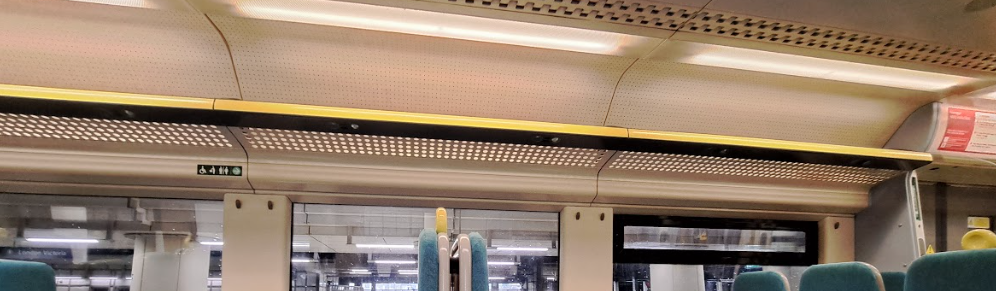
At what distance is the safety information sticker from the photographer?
11.9 ft

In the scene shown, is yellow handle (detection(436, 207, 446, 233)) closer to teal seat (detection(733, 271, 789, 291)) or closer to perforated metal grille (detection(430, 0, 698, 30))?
perforated metal grille (detection(430, 0, 698, 30))

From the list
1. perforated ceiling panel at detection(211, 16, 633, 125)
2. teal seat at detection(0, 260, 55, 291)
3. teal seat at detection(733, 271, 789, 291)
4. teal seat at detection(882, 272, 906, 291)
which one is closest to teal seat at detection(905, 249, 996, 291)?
teal seat at detection(733, 271, 789, 291)

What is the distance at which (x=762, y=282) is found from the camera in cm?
347

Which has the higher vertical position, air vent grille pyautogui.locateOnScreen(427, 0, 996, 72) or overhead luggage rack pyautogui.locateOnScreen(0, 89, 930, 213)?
air vent grille pyautogui.locateOnScreen(427, 0, 996, 72)

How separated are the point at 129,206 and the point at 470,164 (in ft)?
6.25

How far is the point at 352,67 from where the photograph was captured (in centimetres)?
294

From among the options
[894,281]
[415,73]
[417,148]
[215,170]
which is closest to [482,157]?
[417,148]

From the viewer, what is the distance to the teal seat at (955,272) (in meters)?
1.90

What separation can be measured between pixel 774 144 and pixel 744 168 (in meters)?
0.45

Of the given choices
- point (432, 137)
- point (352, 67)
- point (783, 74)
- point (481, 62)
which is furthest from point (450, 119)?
point (783, 74)

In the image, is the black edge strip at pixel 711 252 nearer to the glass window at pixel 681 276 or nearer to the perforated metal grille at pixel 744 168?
the glass window at pixel 681 276

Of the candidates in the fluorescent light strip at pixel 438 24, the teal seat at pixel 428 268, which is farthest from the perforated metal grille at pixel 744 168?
the teal seat at pixel 428 268

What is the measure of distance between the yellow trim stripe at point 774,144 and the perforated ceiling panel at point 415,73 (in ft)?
1.12

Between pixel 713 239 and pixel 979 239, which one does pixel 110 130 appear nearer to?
pixel 713 239
